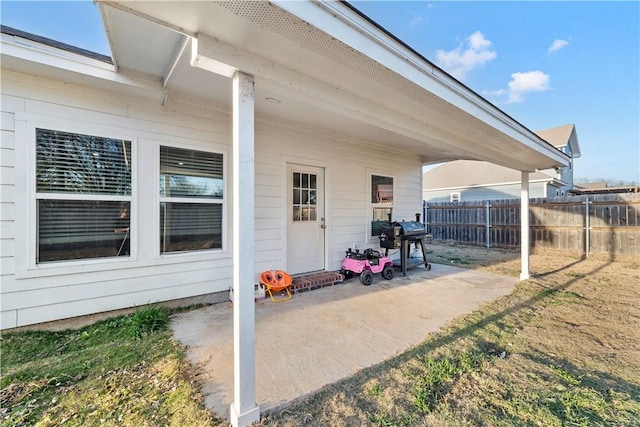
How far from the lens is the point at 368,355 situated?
7.94 ft

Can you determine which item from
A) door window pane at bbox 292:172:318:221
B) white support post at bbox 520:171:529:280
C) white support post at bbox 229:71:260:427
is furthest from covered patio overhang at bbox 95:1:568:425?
white support post at bbox 520:171:529:280

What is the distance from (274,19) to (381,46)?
2.80 ft

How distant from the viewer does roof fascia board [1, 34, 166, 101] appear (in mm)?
2363

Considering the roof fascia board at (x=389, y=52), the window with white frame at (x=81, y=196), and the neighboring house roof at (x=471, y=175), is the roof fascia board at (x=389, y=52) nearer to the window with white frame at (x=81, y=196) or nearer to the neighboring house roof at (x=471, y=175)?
the window with white frame at (x=81, y=196)

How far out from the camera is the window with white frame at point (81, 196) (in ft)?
9.15

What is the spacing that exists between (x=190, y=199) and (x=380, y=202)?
3967mm

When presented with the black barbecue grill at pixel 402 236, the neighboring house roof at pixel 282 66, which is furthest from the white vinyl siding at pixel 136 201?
the black barbecue grill at pixel 402 236

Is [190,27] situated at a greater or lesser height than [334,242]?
greater

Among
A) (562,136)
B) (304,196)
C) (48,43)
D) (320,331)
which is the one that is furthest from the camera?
(562,136)

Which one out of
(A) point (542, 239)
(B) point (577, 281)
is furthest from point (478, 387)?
(A) point (542, 239)

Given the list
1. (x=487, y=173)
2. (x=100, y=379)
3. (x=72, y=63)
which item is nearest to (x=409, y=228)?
(x=100, y=379)

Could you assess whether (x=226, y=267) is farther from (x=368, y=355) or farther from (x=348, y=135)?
(x=348, y=135)

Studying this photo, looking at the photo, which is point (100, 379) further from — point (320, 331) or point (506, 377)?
point (506, 377)

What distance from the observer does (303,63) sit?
1942 mm
